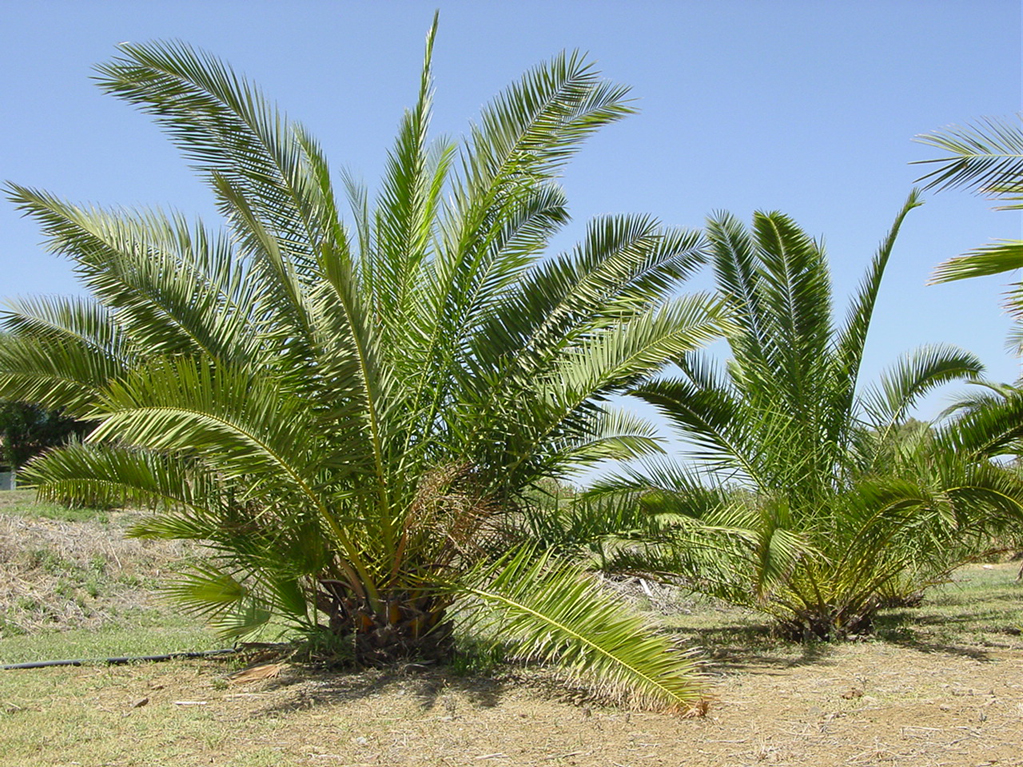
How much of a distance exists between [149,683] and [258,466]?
243 cm

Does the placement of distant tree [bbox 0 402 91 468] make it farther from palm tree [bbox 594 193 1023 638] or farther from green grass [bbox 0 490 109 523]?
palm tree [bbox 594 193 1023 638]

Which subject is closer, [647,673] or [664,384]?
[647,673]

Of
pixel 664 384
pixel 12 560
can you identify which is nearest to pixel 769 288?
pixel 664 384

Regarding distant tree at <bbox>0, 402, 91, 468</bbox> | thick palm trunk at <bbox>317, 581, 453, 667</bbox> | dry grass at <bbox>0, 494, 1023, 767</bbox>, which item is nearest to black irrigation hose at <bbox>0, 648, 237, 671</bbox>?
dry grass at <bbox>0, 494, 1023, 767</bbox>

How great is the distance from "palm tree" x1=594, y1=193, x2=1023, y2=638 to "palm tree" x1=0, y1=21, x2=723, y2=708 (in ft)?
3.23

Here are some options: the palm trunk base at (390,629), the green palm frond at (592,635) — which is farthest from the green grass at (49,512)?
the green palm frond at (592,635)

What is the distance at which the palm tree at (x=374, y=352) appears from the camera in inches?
251

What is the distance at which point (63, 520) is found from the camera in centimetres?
1433

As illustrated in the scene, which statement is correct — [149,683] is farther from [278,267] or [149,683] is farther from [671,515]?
[671,515]

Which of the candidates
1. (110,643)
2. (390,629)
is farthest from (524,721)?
(110,643)

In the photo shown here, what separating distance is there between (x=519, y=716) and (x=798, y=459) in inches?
157

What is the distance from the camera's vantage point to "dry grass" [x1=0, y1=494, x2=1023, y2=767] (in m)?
4.76

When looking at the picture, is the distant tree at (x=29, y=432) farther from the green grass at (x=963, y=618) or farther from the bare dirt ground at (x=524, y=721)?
the green grass at (x=963, y=618)

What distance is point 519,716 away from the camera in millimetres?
5637
